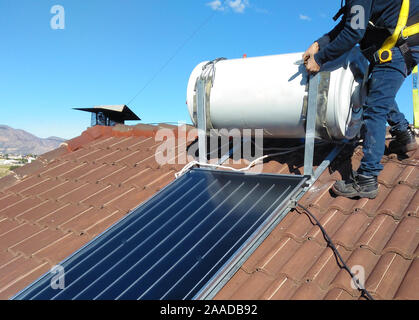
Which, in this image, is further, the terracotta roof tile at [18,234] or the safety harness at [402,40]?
A: the terracotta roof tile at [18,234]

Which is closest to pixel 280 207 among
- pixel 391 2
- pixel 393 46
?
pixel 393 46

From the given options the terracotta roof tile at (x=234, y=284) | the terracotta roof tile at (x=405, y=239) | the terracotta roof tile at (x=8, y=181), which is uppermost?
the terracotta roof tile at (x=405, y=239)

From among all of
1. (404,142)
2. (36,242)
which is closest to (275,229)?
(404,142)

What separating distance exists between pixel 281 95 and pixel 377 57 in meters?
0.75

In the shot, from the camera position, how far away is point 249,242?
2043 millimetres

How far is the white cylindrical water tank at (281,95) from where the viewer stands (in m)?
2.57

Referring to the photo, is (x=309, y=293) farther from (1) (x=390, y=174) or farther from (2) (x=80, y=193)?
(2) (x=80, y=193)

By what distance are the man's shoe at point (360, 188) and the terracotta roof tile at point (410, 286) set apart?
0.75 m

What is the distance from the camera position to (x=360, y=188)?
8.11 ft

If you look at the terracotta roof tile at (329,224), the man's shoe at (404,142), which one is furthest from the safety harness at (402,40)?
the terracotta roof tile at (329,224)

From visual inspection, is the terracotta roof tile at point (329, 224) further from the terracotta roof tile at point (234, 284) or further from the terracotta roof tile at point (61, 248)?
the terracotta roof tile at point (61, 248)

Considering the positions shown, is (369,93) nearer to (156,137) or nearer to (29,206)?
(156,137)

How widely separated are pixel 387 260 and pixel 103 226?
214 cm

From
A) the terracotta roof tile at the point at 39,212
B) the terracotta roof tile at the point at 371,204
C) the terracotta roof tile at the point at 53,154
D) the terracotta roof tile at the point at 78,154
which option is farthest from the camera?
the terracotta roof tile at the point at 53,154
